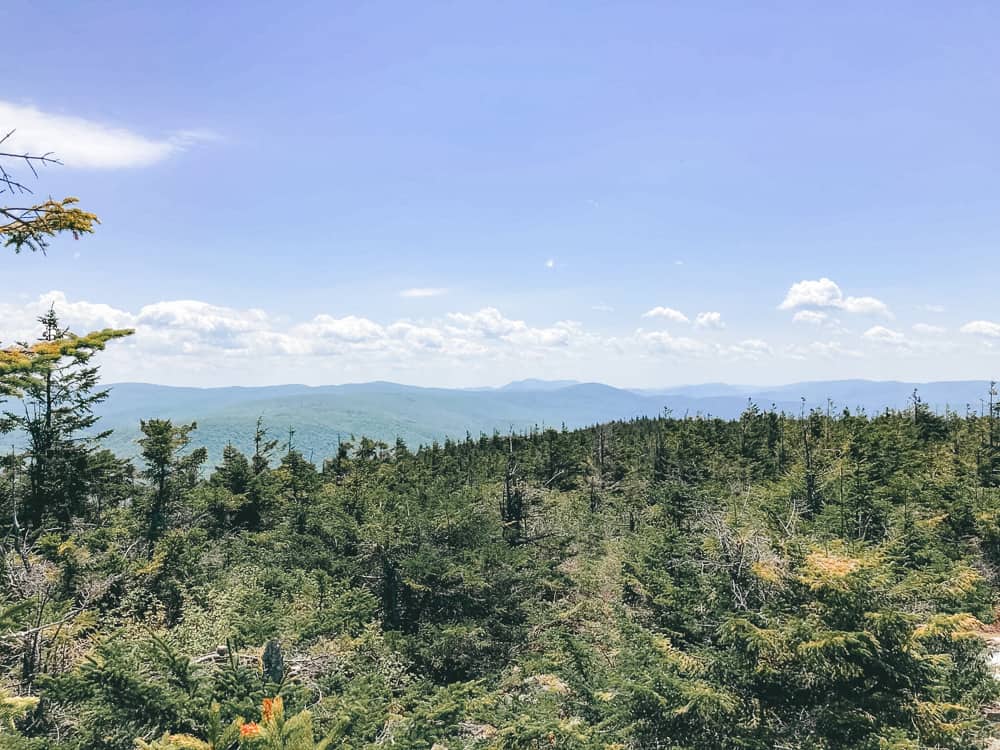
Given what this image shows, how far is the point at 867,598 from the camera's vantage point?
357 inches

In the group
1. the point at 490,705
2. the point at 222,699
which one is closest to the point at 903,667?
the point at 490,705

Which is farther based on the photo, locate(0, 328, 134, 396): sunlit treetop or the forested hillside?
the forested hillside

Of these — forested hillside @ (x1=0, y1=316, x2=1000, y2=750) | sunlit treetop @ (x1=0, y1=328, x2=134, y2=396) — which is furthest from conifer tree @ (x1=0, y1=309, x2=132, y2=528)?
sunlit treetop @ (x1=0, y1=328, x2=134, y2=396)

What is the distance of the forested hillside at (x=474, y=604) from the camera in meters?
8.60

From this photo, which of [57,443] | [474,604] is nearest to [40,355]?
[474,604]

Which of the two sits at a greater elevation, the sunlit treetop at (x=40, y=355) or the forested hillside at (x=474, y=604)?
the sunlit treetop at (x=40, y=355)

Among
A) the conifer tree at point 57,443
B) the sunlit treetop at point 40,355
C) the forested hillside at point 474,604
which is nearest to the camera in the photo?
the sunlit treetop at point 40,355

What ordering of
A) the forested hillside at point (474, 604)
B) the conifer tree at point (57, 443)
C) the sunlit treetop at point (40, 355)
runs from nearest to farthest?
1. the sunlit treetop at point (40, 355)
2. the forested hillside at point (474, 604)
3. the conifer tree at point (57, 443)

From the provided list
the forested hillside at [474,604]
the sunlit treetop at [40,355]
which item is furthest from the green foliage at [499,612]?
the sunlit treetop at [40,355]

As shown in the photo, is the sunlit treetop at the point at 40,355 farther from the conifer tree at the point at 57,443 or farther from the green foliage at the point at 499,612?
the conifer tree at the point at 57,443

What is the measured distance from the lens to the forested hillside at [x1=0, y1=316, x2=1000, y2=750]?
28.2 feet

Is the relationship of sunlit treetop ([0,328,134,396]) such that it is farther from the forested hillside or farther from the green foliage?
the green foliage

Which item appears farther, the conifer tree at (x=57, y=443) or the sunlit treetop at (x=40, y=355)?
the conifer tree at (x=57, y=443)

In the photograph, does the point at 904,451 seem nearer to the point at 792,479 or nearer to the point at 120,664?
the point at 792,479
